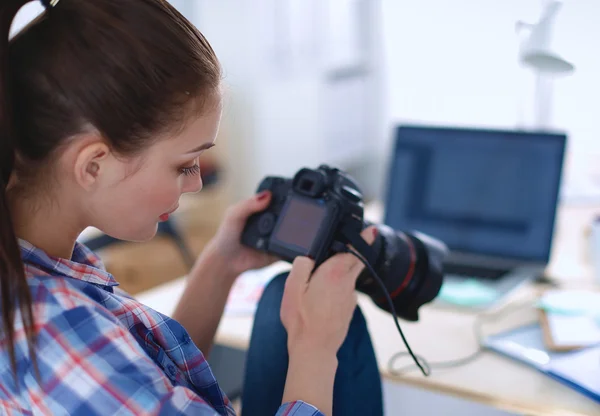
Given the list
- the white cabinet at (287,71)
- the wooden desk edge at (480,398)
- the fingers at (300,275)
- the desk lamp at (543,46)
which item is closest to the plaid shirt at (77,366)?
the fingers at (300,275)

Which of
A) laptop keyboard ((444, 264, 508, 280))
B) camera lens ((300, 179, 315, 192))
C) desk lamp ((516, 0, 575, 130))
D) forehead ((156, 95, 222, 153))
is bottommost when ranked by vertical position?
laptop keyboard ((444, 264, 508, 280))

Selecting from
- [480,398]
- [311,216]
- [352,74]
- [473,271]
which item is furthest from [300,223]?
[352,74]

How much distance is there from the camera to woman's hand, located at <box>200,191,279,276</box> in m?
1.10

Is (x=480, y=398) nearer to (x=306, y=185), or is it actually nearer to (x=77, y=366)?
(x=306, y=185)

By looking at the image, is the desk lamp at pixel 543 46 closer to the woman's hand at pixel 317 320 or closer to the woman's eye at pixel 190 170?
the woman's hand at pixel 317 320

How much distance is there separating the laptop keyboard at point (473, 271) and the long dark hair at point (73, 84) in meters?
0.98

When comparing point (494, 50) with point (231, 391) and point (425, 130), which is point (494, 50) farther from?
point (231, 391)

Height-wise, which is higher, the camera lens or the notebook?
the camera lens

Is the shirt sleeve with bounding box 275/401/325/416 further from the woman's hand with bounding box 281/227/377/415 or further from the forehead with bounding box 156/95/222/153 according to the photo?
the forehead with bounding box 156/95/222/153

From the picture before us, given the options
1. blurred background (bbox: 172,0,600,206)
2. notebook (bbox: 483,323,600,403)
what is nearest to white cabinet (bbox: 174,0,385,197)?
blurred background (bbox: 172,0,600,206)

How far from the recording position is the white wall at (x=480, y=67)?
96.0 inches

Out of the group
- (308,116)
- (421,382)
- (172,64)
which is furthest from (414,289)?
(308,116)

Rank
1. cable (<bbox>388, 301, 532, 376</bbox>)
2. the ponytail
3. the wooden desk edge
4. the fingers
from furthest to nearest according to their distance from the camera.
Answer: cable (<bbox>388, 301, 532, 376</bbox>), the wooden desk edge, the fingers, the ponytail

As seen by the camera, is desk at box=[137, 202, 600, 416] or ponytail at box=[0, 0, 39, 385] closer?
ponytail at box=[0, 0, 39, 385]
